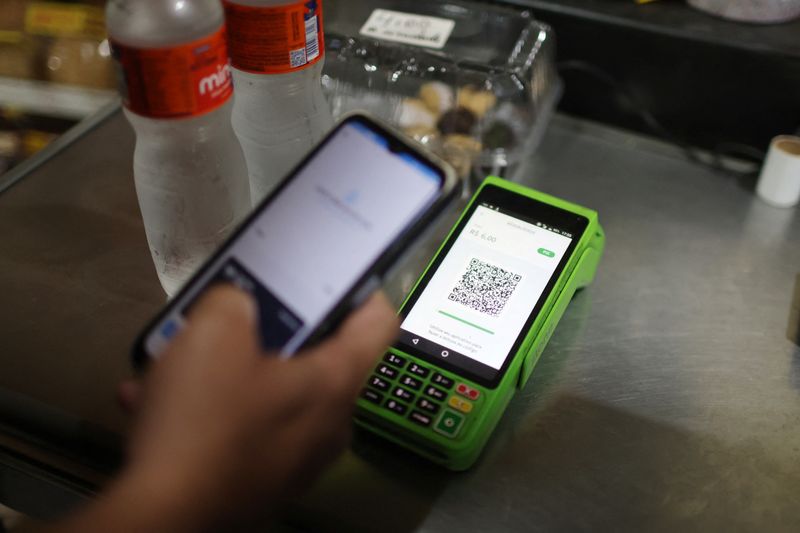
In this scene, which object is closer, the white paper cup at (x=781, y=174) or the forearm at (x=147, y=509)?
the forearm at (x=147, y=509)

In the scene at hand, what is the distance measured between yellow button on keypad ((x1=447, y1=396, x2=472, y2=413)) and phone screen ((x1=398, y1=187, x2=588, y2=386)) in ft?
0.08

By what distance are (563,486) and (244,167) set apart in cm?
40

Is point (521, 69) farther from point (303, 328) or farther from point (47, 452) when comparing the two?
point (47, 452)

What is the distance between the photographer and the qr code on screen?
0.61m

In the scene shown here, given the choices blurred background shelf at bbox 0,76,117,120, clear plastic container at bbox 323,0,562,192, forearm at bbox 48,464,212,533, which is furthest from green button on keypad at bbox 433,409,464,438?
blurred background shelf at bbox 0,76,117,120

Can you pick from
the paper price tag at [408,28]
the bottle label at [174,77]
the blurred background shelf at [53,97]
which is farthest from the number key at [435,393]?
the blurred background shelf at [53,97]

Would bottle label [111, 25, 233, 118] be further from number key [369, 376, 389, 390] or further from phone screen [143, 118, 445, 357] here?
number key [369, 376, 389, 390]

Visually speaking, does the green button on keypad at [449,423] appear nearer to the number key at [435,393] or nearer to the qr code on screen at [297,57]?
the number key at [435,393]

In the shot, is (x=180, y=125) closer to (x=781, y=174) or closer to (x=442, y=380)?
(x=442, y=380)

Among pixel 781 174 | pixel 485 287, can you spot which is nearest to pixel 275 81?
pixel 485 287

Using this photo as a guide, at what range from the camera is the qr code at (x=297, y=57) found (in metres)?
0.61

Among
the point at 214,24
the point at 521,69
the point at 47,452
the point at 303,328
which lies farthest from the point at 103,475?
the point at 521,69

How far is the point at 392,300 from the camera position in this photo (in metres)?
0.71

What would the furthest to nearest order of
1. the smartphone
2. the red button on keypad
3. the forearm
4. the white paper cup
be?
the white paper cup → the red button on keypad → the smartphone → the forearm
